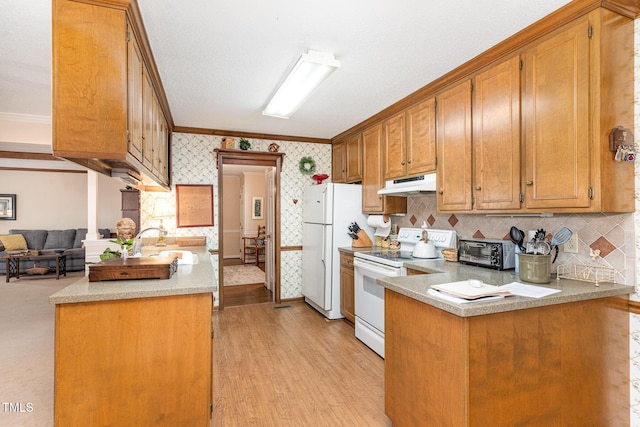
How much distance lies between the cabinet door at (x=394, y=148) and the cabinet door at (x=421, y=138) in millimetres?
102

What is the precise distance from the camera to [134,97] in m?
1.90

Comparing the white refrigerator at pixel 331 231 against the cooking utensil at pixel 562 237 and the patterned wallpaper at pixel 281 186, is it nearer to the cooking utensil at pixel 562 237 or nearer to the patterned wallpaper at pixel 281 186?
the patterned wallpaper at pixel 281 186

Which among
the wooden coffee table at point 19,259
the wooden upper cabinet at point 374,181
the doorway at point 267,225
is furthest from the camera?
the wooden coffee table at point 19,259

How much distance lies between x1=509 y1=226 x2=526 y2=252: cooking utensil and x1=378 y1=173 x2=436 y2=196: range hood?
2.45 ft

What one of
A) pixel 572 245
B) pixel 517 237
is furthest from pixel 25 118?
pixel 572 245

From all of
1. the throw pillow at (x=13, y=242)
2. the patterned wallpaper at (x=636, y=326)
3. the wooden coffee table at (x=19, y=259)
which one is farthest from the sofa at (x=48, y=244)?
the patterned wallpaper at (x=636, y=326)

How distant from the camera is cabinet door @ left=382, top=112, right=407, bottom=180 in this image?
3.34 m

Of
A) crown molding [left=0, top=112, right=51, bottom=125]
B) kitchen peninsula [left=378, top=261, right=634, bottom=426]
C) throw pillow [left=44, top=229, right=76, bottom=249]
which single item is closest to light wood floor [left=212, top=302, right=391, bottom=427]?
kitchen peninsula [left=378, top=261, right=634, bottom=426]

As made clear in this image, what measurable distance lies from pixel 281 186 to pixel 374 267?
2155 millimetres

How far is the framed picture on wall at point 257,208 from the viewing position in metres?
8.64

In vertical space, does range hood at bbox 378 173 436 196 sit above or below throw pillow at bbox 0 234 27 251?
above

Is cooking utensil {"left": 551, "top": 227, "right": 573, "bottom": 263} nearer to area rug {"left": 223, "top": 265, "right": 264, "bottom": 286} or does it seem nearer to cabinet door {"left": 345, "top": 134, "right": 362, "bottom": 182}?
cabinet door {"left": 345, "top": 134, "right": 362, "bottom": 182}

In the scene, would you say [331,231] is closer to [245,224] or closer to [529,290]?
[529,290]

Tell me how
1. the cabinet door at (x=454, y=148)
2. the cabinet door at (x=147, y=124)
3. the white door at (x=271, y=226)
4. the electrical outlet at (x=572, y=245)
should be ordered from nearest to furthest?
the electrical outlet at (x=572, y=245) → the cabinet door at (x=147, y=124) → the cabinet door at (x=454, y=148) → the white door at (x=271, y=226)
